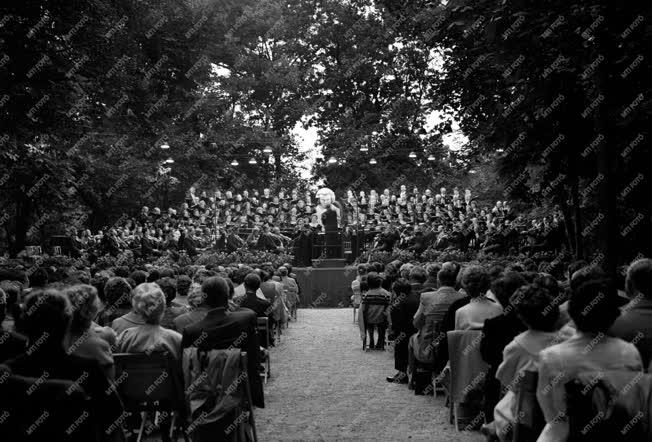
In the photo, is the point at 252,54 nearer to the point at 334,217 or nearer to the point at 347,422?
the point at 334,217

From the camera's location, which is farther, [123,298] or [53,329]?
[123,298]

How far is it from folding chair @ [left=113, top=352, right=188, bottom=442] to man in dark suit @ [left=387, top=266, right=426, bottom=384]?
4779 mm

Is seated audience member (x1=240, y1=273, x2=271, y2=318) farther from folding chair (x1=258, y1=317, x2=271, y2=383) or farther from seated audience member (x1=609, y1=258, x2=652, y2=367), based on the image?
seated audience member (x1=609, y1=258, x2=652, y2=367)

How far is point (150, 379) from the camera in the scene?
18.9 feet

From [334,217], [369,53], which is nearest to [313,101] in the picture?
[369,53]

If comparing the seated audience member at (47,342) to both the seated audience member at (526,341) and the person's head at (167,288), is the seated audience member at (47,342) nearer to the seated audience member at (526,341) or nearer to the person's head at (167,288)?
the seated audience member at (526,341)

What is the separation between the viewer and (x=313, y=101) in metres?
47.6

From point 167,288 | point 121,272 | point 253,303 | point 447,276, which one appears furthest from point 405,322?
point 121,272

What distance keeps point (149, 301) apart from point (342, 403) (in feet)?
12.4

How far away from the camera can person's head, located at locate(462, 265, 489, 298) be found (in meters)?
7.07

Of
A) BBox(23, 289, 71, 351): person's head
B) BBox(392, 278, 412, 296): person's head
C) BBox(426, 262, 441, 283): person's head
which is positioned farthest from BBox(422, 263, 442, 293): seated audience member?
BBox(23, 289, 71, 351): person's head

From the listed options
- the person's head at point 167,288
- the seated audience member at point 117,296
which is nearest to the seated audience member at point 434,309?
the person's head at point 167,288

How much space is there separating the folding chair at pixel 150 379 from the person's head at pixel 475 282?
8.76 feet

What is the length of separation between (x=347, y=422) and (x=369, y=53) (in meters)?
39.3
